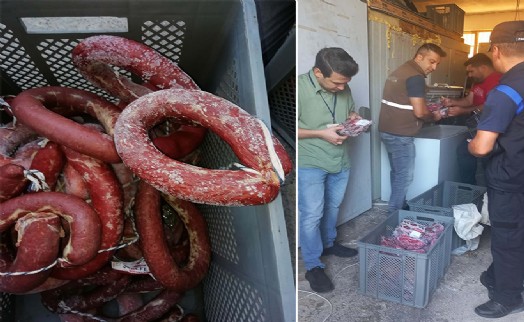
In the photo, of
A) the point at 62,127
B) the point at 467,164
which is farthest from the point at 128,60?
the point at 467,164

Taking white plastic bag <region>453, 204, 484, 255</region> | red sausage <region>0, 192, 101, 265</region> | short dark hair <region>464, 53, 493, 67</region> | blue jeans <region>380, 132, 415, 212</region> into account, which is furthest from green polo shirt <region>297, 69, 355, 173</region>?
red sausage <region>0, 192, 101, 265</region>

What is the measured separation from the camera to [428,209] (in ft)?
5.16

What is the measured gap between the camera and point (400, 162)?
1.46 metres

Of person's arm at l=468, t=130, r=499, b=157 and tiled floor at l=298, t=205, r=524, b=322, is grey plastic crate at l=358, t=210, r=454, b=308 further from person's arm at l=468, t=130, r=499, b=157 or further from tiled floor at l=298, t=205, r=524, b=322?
person's arm at l=468, t=130, r=499, b=157

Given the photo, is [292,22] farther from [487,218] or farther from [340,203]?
[487,218]

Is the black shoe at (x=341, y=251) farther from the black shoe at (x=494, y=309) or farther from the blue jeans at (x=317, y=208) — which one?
the black shoe at (x=494, y=309)

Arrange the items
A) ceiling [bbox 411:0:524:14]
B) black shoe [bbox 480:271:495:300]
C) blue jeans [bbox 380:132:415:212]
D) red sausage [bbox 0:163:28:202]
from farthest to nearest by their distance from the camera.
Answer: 1. black shoe [bbox 480:271:495:300]
2. blue jeans [bbox 380:132:415:212]
3. ceiling [bbox 411:0:524:14]
4. red sausage [bbox 0:163:28:202]

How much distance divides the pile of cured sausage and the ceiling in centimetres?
80

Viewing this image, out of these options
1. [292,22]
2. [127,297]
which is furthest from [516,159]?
[127,297]

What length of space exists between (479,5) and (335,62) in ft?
1.49

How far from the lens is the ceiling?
→ 121 cm

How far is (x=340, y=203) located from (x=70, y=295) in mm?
903

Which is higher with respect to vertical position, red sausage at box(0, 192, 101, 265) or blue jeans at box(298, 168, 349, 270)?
red sausage at box(0, 192, 101, 265)

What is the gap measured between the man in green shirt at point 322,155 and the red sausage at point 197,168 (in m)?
0.47
